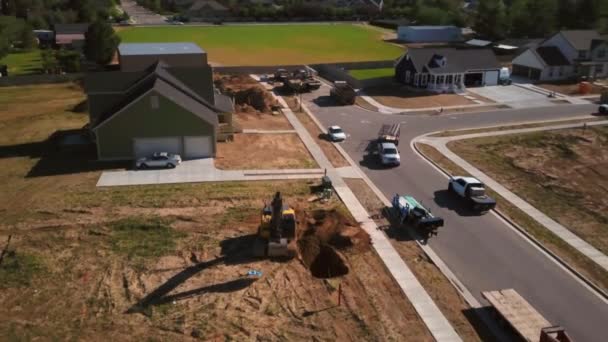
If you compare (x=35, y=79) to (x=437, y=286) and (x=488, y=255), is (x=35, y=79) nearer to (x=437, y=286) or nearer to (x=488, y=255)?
(x=488, y=255)

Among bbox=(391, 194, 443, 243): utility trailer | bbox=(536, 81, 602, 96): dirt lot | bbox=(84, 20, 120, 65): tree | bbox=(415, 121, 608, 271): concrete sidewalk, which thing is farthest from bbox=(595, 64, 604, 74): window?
bbox=(84, 20, 120, 65): tree

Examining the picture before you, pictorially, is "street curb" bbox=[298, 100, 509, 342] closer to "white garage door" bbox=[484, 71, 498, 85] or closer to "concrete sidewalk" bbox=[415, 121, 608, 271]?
"concrete sidewalk" bbox=[415, 121, 608, 271]

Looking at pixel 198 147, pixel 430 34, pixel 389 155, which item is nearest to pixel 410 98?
pixel 389 155

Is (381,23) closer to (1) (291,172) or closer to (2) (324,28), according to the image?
(2) (324,28)

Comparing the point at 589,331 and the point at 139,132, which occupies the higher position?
the point at 139,132

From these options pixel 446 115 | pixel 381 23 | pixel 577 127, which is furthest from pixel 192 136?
pixel 381 23

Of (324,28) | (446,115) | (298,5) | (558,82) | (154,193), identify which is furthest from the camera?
(298,5)
